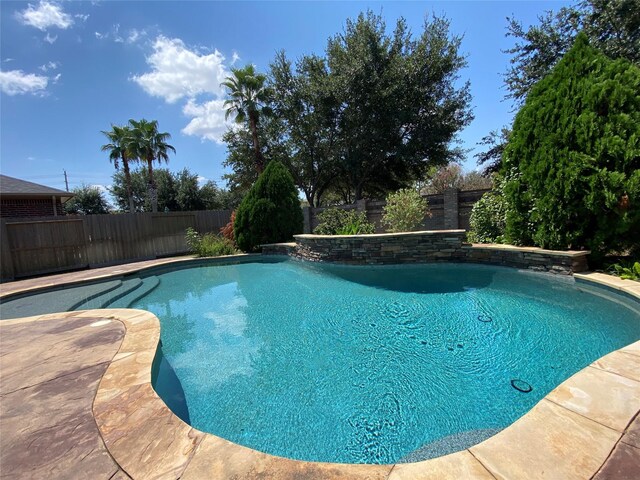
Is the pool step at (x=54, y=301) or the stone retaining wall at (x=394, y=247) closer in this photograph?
the pool step at (x=54, y=301)

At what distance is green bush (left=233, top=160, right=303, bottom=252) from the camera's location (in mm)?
10938

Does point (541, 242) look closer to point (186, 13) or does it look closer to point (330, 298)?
point (330, 298)

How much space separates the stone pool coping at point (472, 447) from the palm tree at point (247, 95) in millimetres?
15377

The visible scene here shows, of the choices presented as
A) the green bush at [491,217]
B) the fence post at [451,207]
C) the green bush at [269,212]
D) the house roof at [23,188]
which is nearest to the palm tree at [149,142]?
the house roof at [23,188]

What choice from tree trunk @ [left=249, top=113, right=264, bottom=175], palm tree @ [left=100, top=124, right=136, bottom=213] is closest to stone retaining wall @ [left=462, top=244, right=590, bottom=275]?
tree trunk @ [left=249, top=113, right=264, bottom=175]

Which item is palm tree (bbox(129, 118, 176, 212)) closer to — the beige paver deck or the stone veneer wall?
the stone veneer wall

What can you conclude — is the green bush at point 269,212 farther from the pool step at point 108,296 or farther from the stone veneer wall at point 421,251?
the pool step at point 108,296

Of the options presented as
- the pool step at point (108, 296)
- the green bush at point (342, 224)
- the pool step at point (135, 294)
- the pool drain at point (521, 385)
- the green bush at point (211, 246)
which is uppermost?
the green bush at point (342, 224)

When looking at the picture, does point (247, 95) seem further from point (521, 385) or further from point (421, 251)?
point (521, 385)

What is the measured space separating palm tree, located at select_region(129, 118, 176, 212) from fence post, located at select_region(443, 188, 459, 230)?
18222mm

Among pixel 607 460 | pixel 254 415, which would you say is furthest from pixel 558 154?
pixel 254 415

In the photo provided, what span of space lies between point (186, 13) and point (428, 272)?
985 cm

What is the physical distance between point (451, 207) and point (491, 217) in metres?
2.13

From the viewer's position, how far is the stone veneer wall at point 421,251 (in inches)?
246
